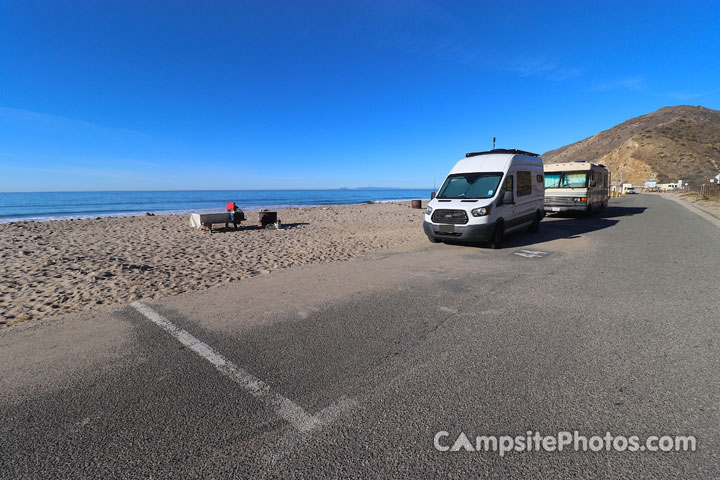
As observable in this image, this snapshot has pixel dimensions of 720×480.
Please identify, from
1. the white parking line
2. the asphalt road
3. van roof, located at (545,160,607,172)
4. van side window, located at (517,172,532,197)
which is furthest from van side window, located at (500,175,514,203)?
van roof, located at (545,160,607,172)

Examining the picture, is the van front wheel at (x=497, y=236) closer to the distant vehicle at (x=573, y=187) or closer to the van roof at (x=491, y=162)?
the van roof at (x=491, y=162)

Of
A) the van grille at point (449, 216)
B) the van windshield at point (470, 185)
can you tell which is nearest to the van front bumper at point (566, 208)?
the van windshield at point (470, 185)

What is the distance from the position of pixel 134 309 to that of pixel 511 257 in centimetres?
771

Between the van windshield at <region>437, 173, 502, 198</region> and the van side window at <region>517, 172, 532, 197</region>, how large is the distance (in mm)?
1301

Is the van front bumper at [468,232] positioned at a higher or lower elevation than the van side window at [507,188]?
lower

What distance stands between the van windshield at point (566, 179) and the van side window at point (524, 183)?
6685 mm

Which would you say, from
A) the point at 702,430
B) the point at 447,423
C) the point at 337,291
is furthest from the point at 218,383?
the point at 702,430

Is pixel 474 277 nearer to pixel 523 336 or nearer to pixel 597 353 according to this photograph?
pixel 523 336

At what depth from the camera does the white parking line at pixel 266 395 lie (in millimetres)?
2262

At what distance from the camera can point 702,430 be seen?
6.88 ft

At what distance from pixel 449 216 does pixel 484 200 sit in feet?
3.32

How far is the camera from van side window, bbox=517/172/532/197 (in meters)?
9.71

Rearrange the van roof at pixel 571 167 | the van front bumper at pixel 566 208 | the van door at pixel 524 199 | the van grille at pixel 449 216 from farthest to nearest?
the van roof at pixel 571 167 → the van front bumper at pixel 566 208 → the van door at pixel 524 199 → the van grille at pixel 449 216

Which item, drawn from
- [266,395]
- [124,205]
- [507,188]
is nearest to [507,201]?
[507,188]
